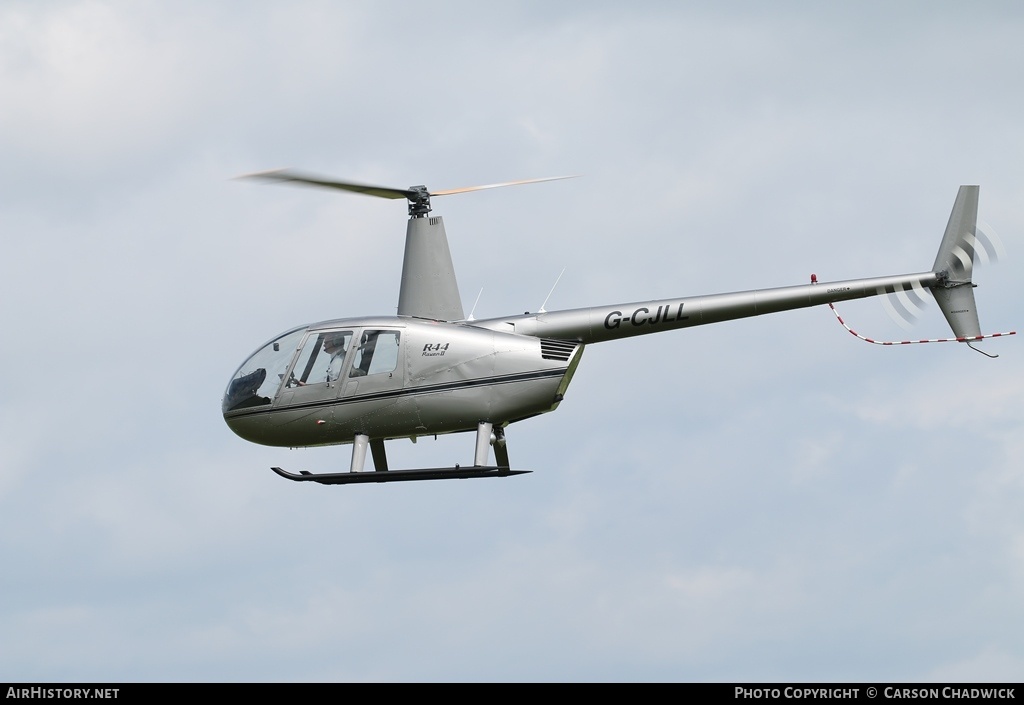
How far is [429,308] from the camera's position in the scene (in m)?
31.9

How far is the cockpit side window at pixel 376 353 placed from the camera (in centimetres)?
3059

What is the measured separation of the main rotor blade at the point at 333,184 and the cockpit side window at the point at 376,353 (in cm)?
277

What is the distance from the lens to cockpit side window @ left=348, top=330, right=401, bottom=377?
100 feet

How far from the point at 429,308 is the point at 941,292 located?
999 centimetres

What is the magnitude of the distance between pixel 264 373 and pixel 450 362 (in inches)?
148

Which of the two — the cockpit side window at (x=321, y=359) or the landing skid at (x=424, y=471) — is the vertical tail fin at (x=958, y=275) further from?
the cockpit side window at (x=321, y=359)

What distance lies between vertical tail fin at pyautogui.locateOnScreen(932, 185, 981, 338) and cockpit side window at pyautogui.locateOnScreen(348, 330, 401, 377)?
34.5 ft

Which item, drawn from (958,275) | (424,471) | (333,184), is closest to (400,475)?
(424,471)

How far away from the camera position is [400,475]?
97.5 ft

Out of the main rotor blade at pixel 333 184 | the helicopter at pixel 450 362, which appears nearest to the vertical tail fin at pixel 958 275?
the helicopter at pixel 450 362

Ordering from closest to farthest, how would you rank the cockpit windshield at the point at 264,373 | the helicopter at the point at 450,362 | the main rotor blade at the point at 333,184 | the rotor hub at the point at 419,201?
the main rotor blade at the point at 333,184, the helicopter at the point at 450,362, the cockpit windshield at the point at 264,373, the rotor hub at the point at 419,201

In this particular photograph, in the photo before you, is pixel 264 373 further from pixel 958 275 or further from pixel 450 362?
pixel 958 275
